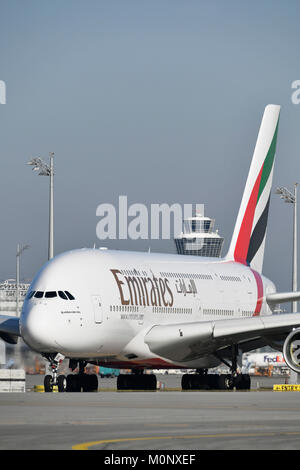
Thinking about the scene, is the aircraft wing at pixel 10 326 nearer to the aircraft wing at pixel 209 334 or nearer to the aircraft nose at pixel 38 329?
the aircraft wing at pixel 209 334

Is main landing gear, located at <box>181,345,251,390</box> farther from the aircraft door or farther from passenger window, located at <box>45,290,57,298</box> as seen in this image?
passenger window, located at <box>45,290,57,298</box>

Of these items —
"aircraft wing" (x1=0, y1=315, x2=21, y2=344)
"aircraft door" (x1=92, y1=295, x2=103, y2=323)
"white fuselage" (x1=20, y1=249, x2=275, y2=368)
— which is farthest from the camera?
"aircraft wing" (x1=0, y1=315, x2=21, y2=344)

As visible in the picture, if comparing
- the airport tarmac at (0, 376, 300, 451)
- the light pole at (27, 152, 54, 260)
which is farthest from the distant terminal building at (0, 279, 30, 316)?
the airport tarmac at (0, 376, 300, 451)

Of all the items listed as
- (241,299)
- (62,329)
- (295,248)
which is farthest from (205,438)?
(295,248)

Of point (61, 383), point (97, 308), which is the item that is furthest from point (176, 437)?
point (97, 308)

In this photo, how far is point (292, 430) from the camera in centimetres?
1694

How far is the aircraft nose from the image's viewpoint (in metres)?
34.5

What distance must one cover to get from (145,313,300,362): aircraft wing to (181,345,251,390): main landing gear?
90 cm

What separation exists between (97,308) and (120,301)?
136 cm

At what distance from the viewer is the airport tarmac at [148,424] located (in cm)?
1448

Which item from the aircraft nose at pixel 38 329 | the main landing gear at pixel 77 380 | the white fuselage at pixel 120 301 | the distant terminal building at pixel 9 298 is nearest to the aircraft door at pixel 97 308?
the white fuselage at pixel 120 301
